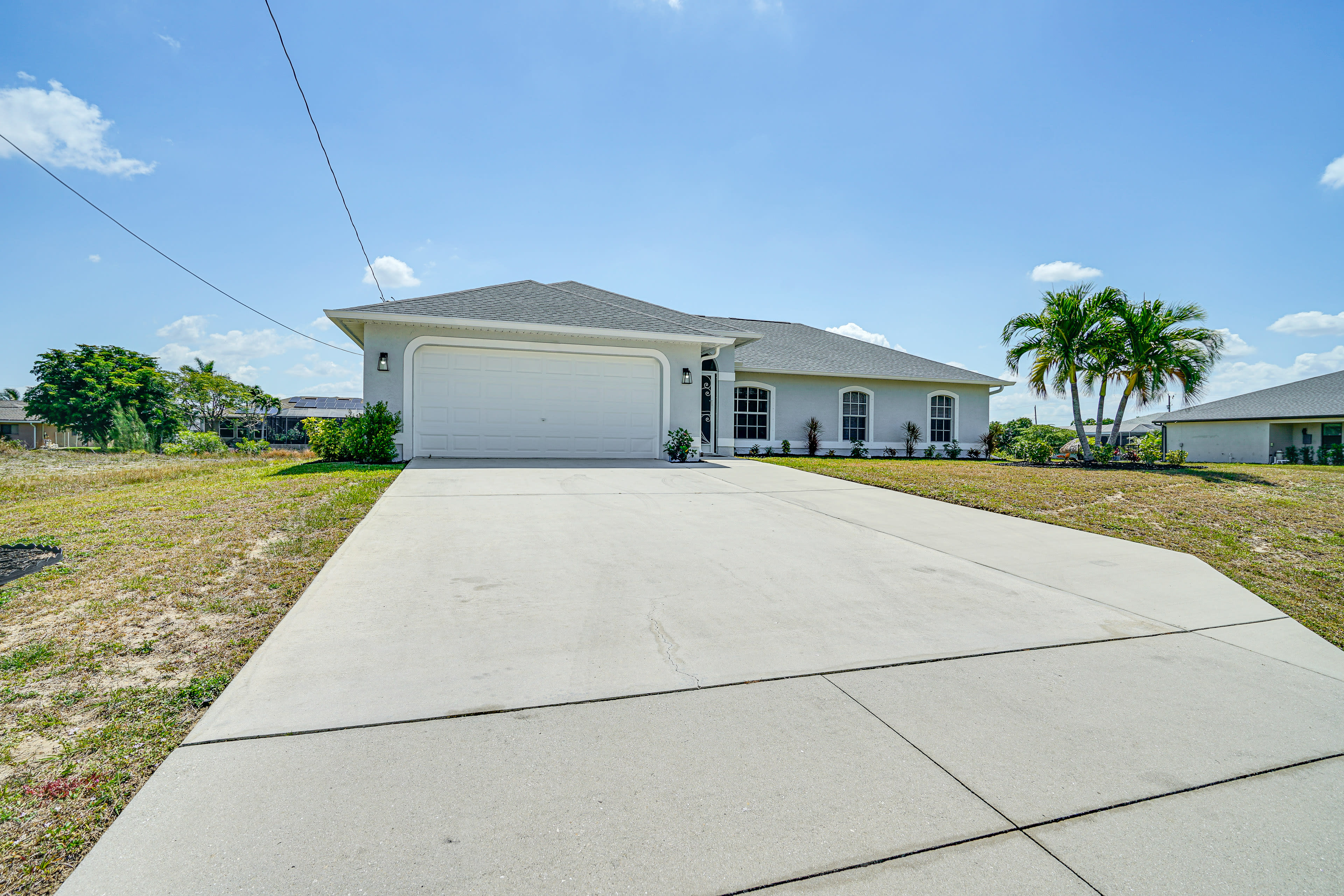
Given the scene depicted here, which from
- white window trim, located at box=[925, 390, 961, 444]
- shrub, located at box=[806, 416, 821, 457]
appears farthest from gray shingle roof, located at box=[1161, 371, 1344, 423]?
shrub, located at box=[806, 416, 821, 457]

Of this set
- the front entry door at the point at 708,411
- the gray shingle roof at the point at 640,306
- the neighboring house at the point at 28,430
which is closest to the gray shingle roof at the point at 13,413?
the neighboring house at the point at 28,430

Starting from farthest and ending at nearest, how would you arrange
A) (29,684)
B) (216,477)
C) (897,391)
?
1. (897,391)
2. (216,477)
3. (29,684)

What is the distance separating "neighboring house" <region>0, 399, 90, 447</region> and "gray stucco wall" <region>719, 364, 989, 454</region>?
36871mm

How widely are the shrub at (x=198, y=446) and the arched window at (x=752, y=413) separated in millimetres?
17473

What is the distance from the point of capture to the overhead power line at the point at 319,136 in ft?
27.0

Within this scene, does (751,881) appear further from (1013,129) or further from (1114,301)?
(1114,301)

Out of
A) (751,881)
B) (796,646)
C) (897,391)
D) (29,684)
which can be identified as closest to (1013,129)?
(897,391)

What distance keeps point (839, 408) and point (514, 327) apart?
11.0 m

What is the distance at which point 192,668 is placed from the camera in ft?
9.50

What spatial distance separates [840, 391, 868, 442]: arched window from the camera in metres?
19.0

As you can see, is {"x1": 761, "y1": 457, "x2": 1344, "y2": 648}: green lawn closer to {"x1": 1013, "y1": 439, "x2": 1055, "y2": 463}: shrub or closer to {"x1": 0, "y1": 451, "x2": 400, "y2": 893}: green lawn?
{"x1": 1013, "y1": 439, "x2": 1055, "y2": 463}: shrub

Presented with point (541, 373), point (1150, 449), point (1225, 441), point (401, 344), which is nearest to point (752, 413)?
point (541, 373)

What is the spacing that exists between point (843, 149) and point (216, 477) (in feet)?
44.7

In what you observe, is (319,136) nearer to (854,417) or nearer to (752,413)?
(752,413)
